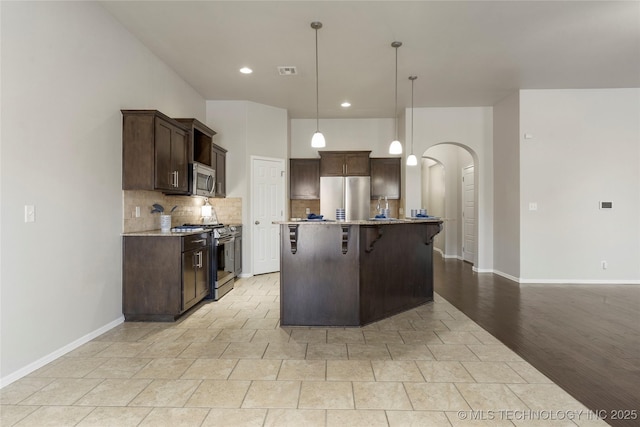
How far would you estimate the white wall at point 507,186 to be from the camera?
589cm

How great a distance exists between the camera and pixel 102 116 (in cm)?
345

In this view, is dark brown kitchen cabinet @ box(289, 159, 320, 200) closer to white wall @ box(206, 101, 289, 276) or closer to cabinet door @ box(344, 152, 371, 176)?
cabinet door @ box(344, 152, 371, 176)

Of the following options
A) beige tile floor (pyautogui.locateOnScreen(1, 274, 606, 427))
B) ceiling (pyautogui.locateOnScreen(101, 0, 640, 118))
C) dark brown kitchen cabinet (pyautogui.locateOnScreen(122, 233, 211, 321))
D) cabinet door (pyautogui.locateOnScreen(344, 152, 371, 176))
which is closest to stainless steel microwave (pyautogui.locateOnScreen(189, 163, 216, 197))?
dark brown kitchen cabinet (pyautogui.locateOnScreen(122, 233, 211, 321))

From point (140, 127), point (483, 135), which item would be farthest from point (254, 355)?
point (483, 135)

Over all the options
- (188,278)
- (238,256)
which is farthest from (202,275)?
(238,256)

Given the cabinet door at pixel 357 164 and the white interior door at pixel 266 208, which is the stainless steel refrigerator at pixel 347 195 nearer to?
the cabinet door at pixel 357 164

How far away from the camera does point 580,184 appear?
5.72 meters

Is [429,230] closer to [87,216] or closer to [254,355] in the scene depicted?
[254,355]

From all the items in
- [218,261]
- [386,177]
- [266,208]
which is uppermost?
[386,177]

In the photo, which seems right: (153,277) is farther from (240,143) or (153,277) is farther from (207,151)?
(240,143)

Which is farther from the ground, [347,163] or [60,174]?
[347,163]

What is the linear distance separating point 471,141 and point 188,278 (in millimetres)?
5618

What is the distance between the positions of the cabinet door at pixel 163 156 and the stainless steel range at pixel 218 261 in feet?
2.27

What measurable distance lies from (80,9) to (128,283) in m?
2.65
